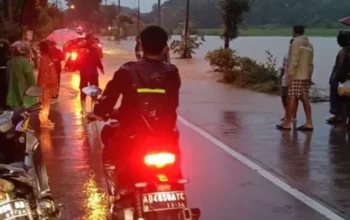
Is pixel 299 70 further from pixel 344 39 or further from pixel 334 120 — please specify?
pixel 334 120

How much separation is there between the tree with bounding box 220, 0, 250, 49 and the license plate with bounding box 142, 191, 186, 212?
28371mm

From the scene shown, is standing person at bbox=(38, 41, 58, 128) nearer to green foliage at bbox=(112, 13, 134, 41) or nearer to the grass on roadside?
the grass on roadside

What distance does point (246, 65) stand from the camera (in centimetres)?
2391

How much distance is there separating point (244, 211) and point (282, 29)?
99.3 ft

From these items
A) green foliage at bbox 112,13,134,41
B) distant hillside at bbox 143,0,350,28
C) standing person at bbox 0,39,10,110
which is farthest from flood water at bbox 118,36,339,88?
green foliage at bbox 112,13,134,41

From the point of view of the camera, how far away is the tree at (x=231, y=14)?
33062mm

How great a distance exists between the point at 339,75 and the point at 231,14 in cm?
1995

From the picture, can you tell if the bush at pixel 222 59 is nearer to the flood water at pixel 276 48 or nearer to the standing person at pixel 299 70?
the flood water at pixel 276 48

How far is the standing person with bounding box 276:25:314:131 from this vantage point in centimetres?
1245

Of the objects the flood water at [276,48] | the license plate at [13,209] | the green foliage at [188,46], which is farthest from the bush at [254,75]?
the green foliage at [188,46]

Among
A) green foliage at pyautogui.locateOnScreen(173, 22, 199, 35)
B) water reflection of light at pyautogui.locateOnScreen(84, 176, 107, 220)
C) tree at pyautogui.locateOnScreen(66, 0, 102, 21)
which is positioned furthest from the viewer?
tree at pyautogui.locateOnScreen(66, 0, 102, 21)

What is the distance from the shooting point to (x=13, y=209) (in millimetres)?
4777

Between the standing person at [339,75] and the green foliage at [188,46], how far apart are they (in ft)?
99.5

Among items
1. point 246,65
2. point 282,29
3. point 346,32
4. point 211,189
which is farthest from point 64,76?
point 211,189
